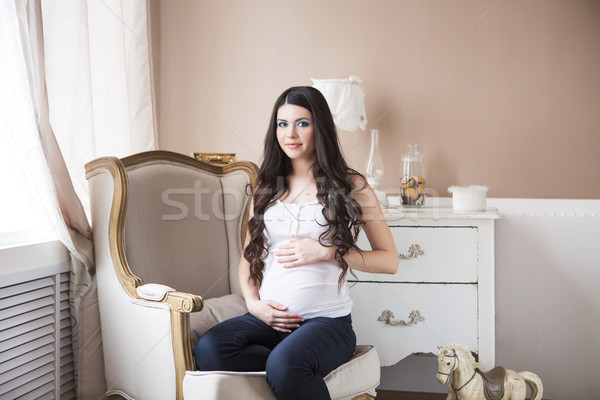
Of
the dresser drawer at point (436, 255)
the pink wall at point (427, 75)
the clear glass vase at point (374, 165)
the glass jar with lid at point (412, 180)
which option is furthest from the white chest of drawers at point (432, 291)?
the pink wall at point (427, 75)

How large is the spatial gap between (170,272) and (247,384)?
24.8 inches

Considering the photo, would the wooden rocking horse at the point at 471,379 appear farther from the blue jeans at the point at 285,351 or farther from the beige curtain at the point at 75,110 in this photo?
the beige curtain at the point at 75,110

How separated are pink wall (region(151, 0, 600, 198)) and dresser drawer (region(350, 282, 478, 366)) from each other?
574mm

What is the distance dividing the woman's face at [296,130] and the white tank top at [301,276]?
0.17m

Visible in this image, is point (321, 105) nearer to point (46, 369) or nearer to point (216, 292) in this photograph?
point (216, 292)

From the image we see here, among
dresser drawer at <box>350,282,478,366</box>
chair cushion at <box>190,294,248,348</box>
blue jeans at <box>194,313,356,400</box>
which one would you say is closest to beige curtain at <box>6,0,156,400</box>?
chair cushion at <box>190,294,248,348</box>

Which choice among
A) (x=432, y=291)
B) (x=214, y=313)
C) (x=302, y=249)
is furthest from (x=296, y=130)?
(x=432, y=291)

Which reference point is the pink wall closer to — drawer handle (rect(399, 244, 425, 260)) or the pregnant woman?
drawer handle (rect(399, 244, 425, 260))

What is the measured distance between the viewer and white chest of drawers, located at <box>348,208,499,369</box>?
196 centimetres

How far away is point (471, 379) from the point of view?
1.90m

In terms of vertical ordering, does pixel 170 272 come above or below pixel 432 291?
above

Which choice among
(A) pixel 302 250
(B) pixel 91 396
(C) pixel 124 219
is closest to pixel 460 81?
(A) pixel 302 250

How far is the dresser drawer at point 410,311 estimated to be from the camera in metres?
1.98

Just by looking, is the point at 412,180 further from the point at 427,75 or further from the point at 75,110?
the point at 75,110
